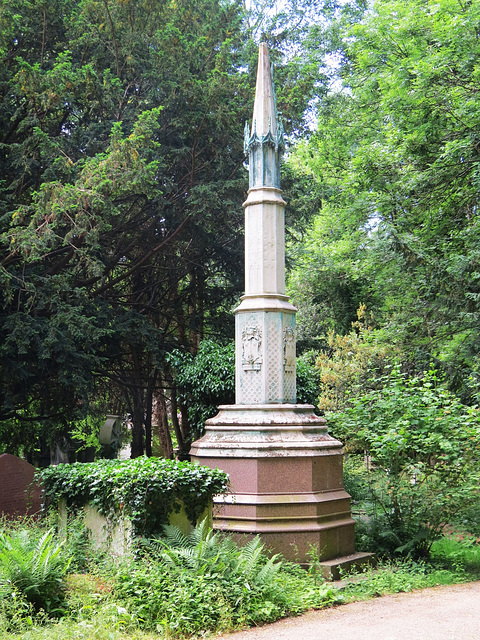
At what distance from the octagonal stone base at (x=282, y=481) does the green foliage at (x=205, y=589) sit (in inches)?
33.3

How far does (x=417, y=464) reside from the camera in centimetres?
882

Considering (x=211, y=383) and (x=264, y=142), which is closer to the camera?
(x=264, y=142)

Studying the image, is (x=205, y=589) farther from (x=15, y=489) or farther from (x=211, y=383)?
(x=211, y=383)

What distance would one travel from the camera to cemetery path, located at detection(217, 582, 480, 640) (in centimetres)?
536

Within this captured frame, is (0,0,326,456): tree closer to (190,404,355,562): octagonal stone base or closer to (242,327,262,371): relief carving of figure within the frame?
(242,327,262,371): relief carving of figure

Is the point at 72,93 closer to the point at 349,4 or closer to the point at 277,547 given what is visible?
the point at 277,547

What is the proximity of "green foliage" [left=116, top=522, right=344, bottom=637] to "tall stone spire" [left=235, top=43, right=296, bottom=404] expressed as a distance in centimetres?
251

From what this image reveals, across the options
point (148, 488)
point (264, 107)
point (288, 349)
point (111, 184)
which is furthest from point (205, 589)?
point (111, 184)

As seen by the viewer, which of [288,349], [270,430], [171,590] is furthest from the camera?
[288,349]

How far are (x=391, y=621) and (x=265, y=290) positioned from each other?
462 centimetres

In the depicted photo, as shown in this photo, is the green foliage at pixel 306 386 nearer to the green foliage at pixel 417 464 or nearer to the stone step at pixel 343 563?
the green foliage at pixel 417 464

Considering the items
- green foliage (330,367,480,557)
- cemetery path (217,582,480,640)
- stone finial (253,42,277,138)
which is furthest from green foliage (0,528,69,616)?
stone finial (253,42,277,138)

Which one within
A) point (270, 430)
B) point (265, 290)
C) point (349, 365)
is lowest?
point (270, 430)

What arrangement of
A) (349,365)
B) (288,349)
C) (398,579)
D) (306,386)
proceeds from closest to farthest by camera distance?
(398,579) → (288,349) → (306,386) → (349,365)
